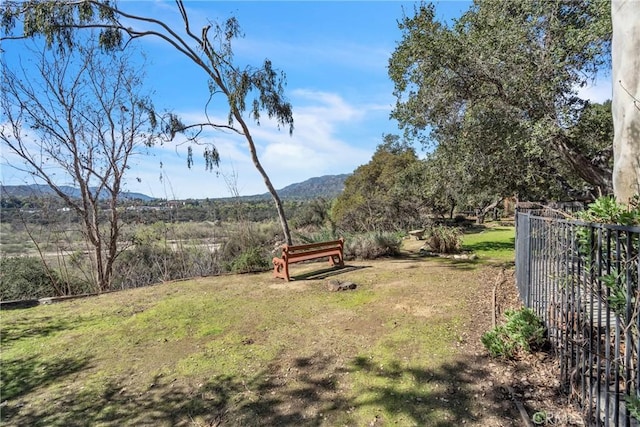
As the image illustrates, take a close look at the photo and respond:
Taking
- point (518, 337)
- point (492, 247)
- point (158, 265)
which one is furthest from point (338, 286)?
point (492, 247)

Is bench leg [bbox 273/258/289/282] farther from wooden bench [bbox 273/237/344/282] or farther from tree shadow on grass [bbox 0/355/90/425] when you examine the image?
tree shadow on grass [bbox 0/355/90/425]

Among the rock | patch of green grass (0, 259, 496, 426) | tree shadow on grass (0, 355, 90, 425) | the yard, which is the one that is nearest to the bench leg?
the yard

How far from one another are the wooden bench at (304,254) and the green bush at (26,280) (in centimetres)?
501

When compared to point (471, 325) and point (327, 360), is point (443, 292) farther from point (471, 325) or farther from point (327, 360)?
point (327, 360)

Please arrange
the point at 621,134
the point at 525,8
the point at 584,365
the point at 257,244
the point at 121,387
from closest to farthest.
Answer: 1. the point at 584,365
2. the point at 621,134
3. the point at 121,387
4. the point at 525,8
5. the point at 257,244

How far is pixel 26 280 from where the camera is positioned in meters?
8.09

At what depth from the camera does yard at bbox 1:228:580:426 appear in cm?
294

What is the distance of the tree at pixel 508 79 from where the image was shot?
20.3ft

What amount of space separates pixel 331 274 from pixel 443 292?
2571 millimetres

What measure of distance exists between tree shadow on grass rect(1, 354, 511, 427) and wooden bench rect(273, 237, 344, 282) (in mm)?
3621

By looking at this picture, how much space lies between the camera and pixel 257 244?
1103cm

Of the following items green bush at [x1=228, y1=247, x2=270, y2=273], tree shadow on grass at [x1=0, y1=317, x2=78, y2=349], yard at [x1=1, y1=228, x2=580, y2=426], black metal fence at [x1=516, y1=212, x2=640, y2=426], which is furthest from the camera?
green bush at [x1=228, y1=247, x2=270, y2=273]

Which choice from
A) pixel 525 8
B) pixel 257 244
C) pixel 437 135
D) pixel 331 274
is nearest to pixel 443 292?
pixel 331 274

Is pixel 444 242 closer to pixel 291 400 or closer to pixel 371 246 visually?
pixel 371 246
